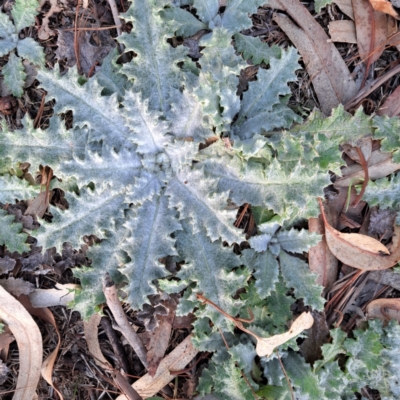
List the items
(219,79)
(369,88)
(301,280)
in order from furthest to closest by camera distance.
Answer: (369,88), (301,280), (219,79)

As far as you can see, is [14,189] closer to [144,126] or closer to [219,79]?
[144,126]

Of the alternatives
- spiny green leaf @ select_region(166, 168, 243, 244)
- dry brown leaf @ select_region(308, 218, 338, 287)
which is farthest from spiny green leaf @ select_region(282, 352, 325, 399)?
spiny green leaf @ select_region(166, 168, 243, 244)

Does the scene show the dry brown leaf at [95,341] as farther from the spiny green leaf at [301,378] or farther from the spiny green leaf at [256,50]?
the spiny green leaf at [256,50]

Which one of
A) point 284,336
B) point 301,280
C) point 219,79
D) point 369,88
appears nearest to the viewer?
point 284,336

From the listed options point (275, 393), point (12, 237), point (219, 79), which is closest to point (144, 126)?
point (219, 79)

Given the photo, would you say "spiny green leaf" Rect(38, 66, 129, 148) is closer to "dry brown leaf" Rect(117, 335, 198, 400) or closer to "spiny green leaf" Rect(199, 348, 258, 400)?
"dry brown leaf" Rect(117, 335, 198, 400)
